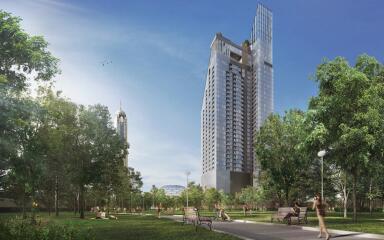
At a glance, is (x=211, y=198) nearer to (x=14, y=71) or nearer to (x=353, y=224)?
(x=353, y=224)

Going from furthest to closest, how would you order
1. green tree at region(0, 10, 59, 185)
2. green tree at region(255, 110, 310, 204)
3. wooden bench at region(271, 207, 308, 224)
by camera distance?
green tree at region(255, 110, 310, 204), wooden bench at region(271, 207, 308, 224), green tree at region(0, 10, 59, 185)

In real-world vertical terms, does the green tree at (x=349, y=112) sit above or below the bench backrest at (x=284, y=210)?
above

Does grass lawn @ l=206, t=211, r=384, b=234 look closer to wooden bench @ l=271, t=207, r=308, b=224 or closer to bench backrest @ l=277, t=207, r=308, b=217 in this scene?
wooden bench @ l=271, t=207, r=308, b=224

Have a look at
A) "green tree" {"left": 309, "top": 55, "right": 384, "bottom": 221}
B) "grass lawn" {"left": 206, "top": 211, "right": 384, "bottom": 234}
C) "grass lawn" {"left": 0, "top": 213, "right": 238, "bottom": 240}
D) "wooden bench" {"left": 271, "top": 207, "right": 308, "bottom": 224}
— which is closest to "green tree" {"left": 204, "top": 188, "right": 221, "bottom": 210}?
"grass lawn" {"left": 206, "top": 211, "right": 384, "bottom": 234}

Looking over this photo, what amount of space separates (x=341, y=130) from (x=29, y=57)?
22880mm

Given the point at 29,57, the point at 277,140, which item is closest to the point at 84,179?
the point at 277,140

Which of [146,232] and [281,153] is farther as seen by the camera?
[281,153]

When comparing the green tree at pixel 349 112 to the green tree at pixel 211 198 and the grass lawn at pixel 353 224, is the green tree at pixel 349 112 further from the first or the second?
the green tree at pixel 211 198

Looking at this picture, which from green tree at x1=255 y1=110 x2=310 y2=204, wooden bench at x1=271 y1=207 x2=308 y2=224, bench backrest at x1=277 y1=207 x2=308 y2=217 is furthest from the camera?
green tree at x1=255 y1=110 x2=310 y2=204

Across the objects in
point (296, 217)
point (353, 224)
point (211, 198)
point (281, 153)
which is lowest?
point (211, 198)

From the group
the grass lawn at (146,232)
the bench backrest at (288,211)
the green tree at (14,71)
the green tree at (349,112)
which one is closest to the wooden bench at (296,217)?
the bench backrest at (288,211)

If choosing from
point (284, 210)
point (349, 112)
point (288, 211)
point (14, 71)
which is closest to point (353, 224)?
point (288, 211)

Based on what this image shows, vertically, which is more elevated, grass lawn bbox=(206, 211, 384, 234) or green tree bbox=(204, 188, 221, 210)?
grass lawn bbox=(206, 211, 384, 234)

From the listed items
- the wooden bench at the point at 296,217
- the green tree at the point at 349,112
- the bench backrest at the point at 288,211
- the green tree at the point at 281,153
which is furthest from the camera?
the green tree at the point at 281,153
